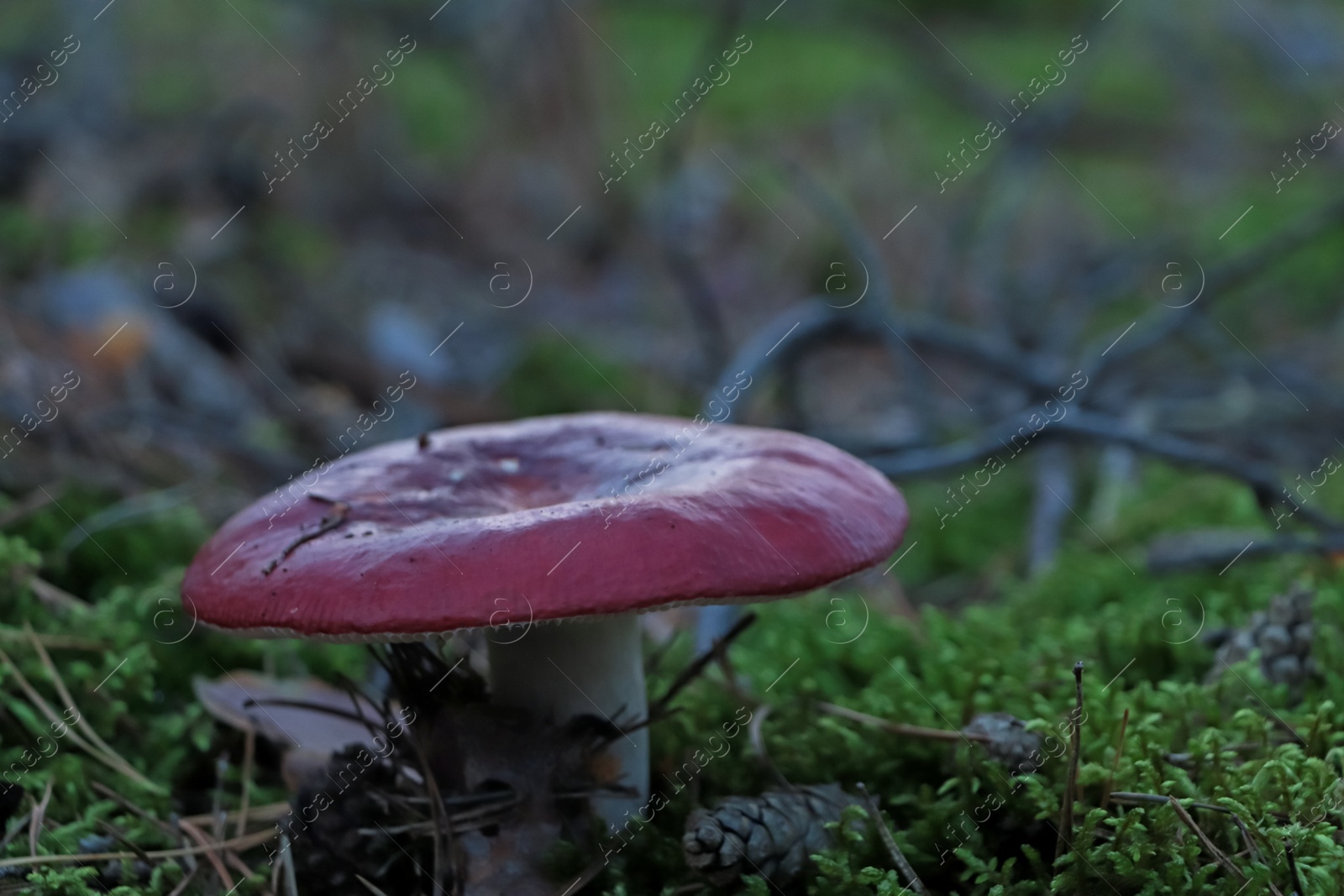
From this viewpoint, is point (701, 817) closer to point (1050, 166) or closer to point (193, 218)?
point (193, 218)

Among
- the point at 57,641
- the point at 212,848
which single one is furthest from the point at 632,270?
the point at 212,848

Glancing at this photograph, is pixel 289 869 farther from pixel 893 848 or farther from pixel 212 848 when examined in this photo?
pixel 893 848

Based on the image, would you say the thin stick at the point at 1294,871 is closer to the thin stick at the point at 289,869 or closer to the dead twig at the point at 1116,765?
the dead twig at the point at 1116,765

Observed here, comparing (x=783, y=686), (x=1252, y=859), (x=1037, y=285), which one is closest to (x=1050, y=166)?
(x=1037, y=285)

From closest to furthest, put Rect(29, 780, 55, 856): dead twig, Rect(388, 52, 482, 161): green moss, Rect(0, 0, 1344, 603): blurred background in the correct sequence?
1. Rect(29, 780, 55, 856): dead twig
2. Rect(0, 0, 1344, 603): blurred background
3. Rect(388, 52, 482, 161): green moss

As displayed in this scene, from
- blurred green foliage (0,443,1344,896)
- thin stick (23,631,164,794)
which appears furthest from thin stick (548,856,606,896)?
thin stick (23,631,164,794)

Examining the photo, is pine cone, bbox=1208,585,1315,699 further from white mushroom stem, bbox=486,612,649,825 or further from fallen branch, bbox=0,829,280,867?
Result: fallen branch, bbox=0,829,280,867

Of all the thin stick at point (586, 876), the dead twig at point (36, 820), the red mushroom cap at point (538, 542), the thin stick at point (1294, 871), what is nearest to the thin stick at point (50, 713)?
the dead twig at point (36, 820)
